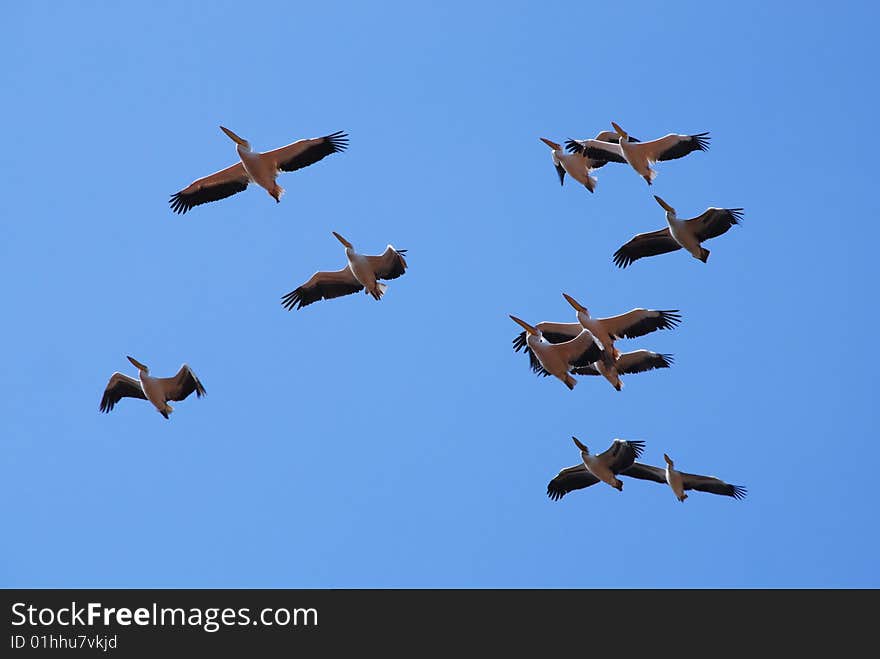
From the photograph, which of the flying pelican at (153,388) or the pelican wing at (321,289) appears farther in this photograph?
the pelican wing at (321,289)

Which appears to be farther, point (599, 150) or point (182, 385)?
point (599, 150)

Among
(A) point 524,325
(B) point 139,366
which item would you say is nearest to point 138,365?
(B) point 139,366

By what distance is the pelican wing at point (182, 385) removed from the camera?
2200cm

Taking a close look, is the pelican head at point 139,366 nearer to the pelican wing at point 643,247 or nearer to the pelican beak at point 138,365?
the pelican beak at point 138,365

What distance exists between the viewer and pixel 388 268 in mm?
22734

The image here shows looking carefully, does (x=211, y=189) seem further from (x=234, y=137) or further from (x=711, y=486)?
(x=711, y=486)

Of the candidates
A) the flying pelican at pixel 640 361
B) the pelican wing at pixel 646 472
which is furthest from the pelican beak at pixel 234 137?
the pelican wing at pixel 646 472

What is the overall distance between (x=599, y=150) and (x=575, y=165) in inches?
44.2

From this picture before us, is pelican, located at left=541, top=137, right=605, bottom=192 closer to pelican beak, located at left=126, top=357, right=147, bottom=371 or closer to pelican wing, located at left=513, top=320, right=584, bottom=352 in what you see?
pelican wing, located at left=513, top=320, right=584, bottom=352

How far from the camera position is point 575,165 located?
2481 cm

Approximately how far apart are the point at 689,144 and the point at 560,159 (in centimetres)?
255
